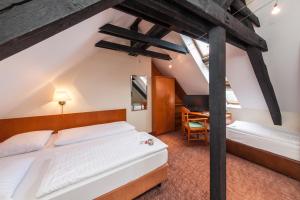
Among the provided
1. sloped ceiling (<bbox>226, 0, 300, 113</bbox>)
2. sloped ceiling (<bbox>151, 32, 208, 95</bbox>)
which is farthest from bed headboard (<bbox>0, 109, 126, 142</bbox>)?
sloped ceiling (<bbox>226, 0, 300, 113</bbox>)

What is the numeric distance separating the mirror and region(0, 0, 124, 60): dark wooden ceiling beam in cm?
300

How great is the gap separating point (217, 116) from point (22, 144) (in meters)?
2.49

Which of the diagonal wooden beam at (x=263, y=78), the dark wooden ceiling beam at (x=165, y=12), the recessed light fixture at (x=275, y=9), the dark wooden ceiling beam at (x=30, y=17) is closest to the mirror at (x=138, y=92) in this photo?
the dark wooden ceiling beam at (x=165, y=12)

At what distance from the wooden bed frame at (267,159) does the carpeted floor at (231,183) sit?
9cm

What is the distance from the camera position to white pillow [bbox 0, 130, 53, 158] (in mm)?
1702

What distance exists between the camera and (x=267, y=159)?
2.29 m

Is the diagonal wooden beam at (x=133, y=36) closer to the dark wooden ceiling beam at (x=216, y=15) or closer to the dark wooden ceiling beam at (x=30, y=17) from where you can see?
the dark wooden ceiling beam at (x=216, y=15)

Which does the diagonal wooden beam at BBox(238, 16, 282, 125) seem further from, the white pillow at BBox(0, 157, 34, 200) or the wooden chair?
the white pillow at BBox(0, 157, 34, 200)

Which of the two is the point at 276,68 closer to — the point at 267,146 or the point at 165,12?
the point at 267,146

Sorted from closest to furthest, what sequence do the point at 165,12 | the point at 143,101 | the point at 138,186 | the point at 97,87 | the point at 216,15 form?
the point at 165,12, the point at 216,15, the point at 138,186, the point at 97,87, the point at 143,101

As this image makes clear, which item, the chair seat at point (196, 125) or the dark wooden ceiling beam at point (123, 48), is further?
the chair seat at point (196, 125)

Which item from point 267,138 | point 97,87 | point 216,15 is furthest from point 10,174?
point 267,138

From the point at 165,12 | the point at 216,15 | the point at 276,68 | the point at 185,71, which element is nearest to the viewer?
the point at 165,12

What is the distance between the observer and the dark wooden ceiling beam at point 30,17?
45 centimetres
